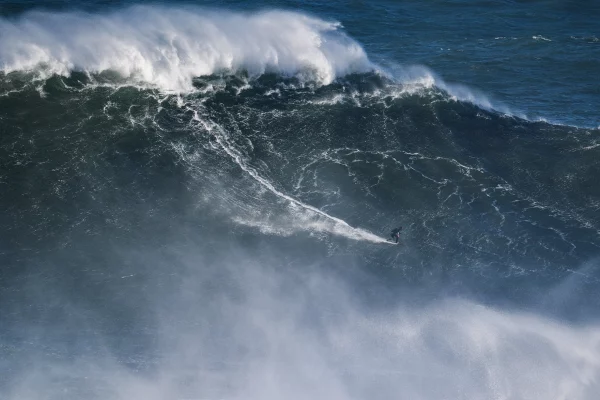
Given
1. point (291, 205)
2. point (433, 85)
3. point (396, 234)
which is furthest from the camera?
point (433, 85)

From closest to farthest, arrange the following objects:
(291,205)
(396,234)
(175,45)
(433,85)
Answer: (396,234) < (291,205) < (175,45) < (433,85)

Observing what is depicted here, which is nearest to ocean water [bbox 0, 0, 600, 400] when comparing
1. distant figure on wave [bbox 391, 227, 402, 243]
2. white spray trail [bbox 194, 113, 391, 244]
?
white spray trail [bbox 194, 113, 391, 244]

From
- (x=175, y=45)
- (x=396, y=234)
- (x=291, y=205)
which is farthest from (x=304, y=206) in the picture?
(x=175, y=45)

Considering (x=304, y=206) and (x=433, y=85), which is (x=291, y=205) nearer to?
(x=304, y=206)

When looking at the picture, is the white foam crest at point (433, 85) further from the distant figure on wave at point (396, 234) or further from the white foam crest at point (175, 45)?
the distant figure on wave at point (396, 234)

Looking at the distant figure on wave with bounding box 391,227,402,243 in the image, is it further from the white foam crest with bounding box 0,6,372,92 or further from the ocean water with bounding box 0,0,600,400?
the white foam crest with bounding box 0,6,372,92

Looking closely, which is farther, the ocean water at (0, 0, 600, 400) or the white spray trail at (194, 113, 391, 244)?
the white spray trail at (194, 113, 391, 244)
